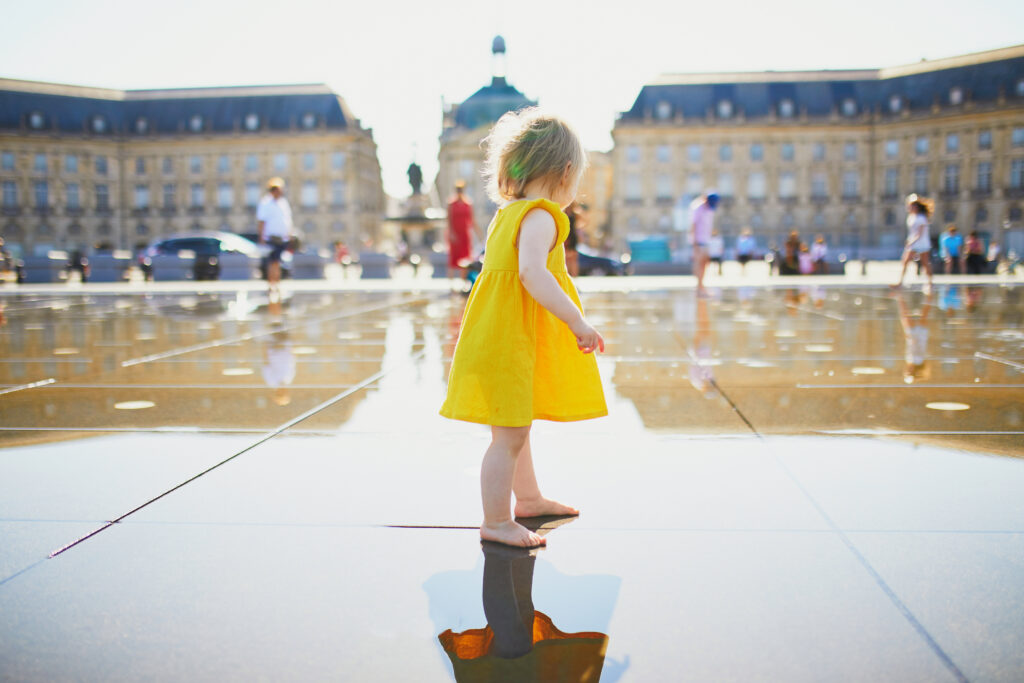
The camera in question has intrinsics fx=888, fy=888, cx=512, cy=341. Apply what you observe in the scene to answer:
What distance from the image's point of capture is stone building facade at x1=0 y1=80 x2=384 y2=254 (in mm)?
72812

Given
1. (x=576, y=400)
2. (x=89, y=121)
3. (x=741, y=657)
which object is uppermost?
(x=89, y=121)

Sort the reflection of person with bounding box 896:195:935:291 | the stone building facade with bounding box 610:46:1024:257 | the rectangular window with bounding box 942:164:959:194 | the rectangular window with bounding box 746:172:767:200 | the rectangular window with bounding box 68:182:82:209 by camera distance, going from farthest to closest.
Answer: the rectangular window with bounding box 68:182:82:209, the rectangular window with bounding box 746:172:767:200, the stone building facade with bounding box 610:46:1024:257, the rectangular window with bounding box 942:164:959:194, the reflection of person with bounding box 896:195:935:291

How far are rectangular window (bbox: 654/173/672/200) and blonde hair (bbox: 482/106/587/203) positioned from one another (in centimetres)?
7030

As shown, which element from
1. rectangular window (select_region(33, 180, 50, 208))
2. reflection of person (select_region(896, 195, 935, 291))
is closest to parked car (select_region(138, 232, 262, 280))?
reflection of person (select_region(896, 195, 935, 291))

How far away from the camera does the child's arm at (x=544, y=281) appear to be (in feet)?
7.28

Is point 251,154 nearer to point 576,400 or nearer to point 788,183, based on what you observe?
point 788,183

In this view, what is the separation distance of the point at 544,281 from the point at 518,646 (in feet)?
3.03

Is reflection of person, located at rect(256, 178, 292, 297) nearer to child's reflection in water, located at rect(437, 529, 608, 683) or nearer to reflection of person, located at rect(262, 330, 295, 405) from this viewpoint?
reflection of person, located at rect(262, 330, 295, 405)

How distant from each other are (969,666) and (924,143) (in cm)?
7452

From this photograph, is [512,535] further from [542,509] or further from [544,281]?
[544,281]

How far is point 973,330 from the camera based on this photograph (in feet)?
23.8

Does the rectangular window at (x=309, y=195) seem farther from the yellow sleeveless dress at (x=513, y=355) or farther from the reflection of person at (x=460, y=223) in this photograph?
the yellow sleeveless dress at (x=513, y=355)

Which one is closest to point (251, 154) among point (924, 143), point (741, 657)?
point (924, 143)

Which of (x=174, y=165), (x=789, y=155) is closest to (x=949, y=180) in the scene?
(x=789, y=155)
